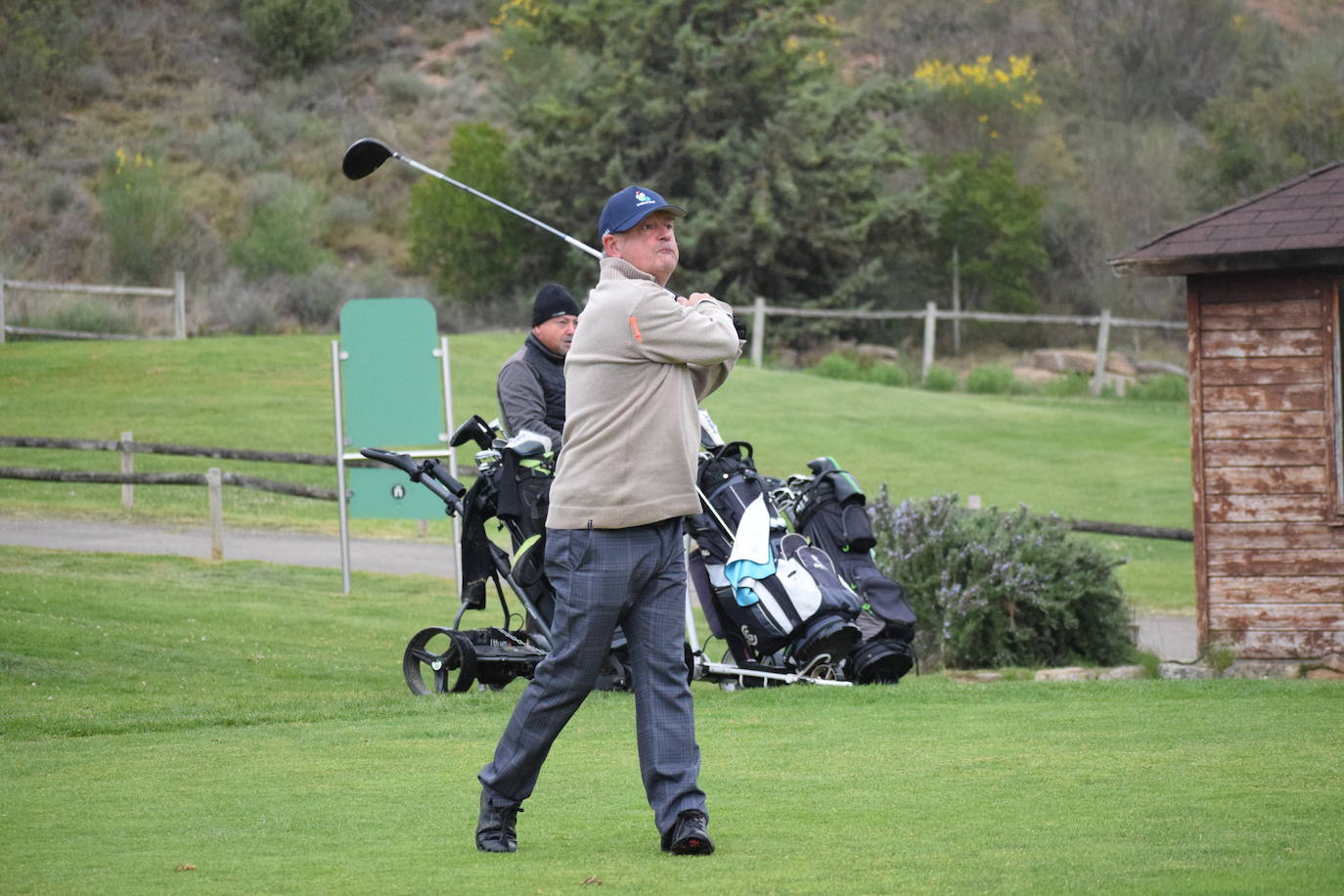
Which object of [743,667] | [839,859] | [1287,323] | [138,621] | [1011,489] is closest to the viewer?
[839,859]

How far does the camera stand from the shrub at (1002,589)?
42.6 feet

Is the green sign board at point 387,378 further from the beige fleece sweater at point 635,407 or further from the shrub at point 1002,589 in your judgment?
the beige fleece sweater at point 635,407

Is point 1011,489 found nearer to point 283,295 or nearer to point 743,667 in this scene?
point 743,667

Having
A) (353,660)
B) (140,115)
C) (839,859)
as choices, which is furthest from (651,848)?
(140,115)

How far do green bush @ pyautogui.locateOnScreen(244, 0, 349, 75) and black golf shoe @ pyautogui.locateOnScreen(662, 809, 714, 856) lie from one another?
61.1 metres

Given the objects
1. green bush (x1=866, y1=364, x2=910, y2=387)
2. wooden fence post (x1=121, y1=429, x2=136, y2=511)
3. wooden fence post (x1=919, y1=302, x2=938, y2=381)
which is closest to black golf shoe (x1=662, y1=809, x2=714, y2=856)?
wooden fence post (x1=121, y1=429, x2=136, y2=511)

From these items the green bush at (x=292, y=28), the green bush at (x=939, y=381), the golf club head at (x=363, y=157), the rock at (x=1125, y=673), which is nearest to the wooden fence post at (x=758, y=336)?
the green bush at (x=939, y=381)

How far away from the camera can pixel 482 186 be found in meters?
46.1

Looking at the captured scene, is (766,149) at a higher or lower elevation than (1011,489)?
higher

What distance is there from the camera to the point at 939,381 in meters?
38.6

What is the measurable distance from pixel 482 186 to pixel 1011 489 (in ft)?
76.9

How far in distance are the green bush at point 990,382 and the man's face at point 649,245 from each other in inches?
1309

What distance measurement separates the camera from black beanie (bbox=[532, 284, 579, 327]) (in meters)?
9.98

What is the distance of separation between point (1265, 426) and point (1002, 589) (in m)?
2.18
